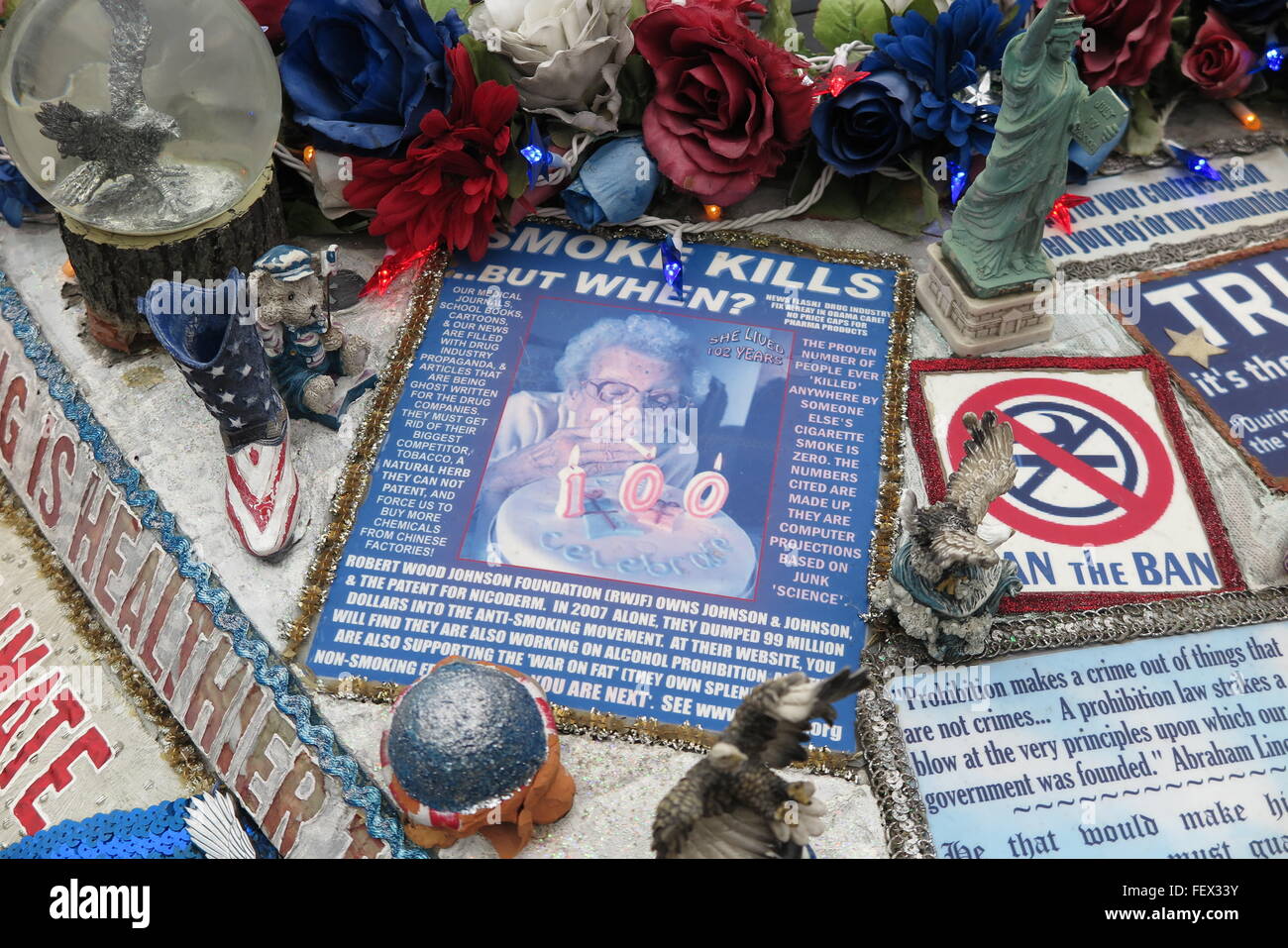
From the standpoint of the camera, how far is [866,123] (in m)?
5.20

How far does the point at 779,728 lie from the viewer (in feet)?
10.9

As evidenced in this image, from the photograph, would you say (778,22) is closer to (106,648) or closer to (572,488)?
(572,488)

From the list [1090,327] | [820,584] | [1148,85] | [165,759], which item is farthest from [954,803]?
[1148,85]

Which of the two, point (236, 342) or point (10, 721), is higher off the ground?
point (236, 342)

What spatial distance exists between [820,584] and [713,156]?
1.86 metres

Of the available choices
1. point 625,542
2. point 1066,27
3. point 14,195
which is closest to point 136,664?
point 625,542

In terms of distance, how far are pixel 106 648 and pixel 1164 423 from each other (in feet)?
13.1

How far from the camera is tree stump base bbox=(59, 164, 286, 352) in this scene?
465 centimetres

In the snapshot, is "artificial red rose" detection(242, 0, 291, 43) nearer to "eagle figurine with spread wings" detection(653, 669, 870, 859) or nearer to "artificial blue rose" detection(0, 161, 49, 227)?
"artificial blue rose" detection(0, 161, 49, 227)

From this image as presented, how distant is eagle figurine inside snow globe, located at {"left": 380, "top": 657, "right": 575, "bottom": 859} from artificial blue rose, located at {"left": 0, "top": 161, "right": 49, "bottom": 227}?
9.89 feet

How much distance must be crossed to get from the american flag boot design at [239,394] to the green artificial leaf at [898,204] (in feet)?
8.61

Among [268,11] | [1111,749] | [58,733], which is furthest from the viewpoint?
[268,11]

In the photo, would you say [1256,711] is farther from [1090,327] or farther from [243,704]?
[243,704]

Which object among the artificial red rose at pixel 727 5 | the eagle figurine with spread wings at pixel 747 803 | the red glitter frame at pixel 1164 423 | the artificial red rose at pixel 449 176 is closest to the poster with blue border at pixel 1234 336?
the red glitter frame at pixel 1164 423
